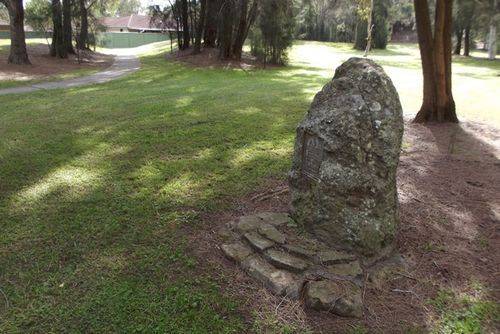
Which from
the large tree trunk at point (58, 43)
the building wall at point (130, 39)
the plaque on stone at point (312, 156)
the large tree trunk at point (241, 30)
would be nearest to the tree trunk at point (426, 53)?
the plaque on stone at point (312, 156)

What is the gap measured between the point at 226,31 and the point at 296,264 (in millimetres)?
19312

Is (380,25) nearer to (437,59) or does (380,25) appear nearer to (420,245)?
(437,59)

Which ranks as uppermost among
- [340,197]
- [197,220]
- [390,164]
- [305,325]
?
[390,164]

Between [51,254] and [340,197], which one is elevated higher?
[340,197]

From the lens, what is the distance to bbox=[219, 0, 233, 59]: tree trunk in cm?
2070

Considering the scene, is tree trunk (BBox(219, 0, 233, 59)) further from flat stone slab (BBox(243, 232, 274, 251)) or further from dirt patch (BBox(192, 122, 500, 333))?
flat stone slab (BBox(243, 232, 274, 251))

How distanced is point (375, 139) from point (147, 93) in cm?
936

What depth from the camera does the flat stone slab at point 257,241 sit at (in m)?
3.70

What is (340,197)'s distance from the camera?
3.73 m

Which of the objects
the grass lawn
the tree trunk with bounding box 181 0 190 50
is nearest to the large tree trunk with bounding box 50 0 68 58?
the tree trunk with bounding box 181 0 190 50

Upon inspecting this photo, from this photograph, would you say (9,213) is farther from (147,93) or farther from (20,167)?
(147,93)

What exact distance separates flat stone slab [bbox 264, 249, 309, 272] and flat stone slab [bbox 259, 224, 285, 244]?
142 millimetres

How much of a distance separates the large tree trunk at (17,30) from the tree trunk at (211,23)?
356 inches

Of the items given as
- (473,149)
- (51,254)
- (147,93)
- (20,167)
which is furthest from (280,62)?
(51,254)
